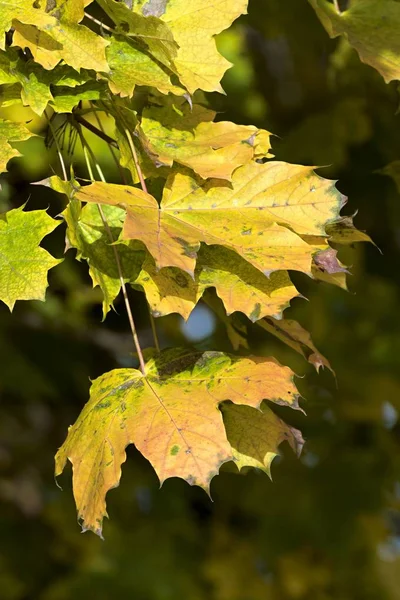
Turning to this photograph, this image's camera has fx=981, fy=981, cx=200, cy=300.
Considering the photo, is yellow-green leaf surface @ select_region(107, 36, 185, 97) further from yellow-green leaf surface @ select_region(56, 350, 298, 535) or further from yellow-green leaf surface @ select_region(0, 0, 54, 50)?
yellow-green leaf surface @ select_region(56, 350, 298, 535)

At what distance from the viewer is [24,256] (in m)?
1.16

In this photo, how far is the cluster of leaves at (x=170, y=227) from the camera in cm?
106

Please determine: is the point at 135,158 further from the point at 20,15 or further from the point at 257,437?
the point at 257,437

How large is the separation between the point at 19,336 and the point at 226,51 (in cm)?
105

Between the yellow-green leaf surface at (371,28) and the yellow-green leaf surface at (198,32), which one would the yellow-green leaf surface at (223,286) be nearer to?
the yellow-green leaf surface at (198,32)

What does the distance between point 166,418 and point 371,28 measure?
66 cm

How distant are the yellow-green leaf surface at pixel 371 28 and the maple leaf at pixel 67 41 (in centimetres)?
35

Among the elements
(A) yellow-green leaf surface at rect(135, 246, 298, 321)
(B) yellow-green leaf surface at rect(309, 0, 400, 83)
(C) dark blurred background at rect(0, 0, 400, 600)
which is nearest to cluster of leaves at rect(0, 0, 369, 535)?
(A) yellow-green leaf surface at rect(135, 246, 298, 321)

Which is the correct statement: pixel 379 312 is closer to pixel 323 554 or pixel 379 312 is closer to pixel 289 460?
pixel 289 460

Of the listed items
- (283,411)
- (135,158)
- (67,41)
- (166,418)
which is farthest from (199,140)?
(283,411)

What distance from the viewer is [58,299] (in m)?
2.86

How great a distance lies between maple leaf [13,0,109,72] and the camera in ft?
3.59

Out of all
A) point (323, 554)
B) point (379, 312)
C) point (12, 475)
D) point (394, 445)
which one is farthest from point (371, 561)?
point (12, 475)

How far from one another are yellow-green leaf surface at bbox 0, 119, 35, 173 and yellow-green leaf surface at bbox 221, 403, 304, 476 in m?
0.40
